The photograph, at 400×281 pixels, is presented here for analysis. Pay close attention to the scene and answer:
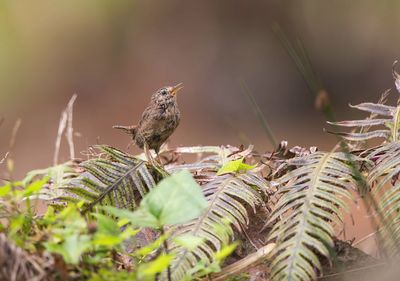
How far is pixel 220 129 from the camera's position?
8359 millimetres

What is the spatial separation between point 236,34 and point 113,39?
1.35 metres

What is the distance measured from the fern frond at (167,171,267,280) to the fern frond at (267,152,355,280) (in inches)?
3.1

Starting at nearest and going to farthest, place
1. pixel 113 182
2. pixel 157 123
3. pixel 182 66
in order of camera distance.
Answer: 1. pixel 113 182
2. pixel 157 123
3. pixel 182 66

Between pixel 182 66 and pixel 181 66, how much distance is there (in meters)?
0.02

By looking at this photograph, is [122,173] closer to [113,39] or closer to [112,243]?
[112,243]

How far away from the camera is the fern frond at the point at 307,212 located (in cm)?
178

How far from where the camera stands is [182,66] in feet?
28.0

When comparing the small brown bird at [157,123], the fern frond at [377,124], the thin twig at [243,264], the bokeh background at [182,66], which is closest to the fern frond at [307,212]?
the thin twig at [243,264]

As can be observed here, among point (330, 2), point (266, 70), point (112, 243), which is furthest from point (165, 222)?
point (266, 70)

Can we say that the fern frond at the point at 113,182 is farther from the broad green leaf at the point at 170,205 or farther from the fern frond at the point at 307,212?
the broad green leaf at the point at 170,205

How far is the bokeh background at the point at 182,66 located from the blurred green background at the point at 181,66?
11 mm

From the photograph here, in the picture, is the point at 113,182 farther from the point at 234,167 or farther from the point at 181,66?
the point at 181,66

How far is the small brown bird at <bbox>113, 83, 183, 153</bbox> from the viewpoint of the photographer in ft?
11.4

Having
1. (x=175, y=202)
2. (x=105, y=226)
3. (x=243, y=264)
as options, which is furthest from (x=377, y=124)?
(x=105, y=226)
